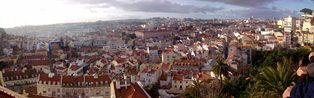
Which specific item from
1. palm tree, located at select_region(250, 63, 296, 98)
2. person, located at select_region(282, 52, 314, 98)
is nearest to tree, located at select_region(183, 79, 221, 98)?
palm tree, located at select_region(250, 63, 296, 98)

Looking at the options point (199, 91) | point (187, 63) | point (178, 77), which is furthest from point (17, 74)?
point (199, 91)

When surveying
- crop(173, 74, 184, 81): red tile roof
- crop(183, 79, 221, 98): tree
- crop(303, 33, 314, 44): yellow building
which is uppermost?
crop(183, 79, 221, 98): tree

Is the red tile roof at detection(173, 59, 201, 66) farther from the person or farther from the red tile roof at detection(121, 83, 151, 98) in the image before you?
the person

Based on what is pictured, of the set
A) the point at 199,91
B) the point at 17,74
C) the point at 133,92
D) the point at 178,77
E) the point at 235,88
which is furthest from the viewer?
the point at 17,74

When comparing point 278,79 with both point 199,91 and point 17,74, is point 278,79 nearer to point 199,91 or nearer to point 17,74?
point 199,91

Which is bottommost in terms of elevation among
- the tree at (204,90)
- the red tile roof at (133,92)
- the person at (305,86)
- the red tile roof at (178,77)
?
the red tile roof at (178,77)

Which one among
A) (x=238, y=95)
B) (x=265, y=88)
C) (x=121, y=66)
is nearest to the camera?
(x=265, y=88)

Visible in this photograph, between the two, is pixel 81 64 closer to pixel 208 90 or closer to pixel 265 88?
pixel 208 90

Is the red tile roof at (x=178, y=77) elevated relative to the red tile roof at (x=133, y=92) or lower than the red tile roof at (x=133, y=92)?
lower

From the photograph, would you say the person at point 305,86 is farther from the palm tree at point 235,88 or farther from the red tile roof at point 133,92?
the red tile roof at point 133,92

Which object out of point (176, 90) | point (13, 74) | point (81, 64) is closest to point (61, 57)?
point (81, 64)

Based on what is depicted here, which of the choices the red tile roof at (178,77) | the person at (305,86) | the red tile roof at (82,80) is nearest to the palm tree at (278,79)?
the person at (305,86)
